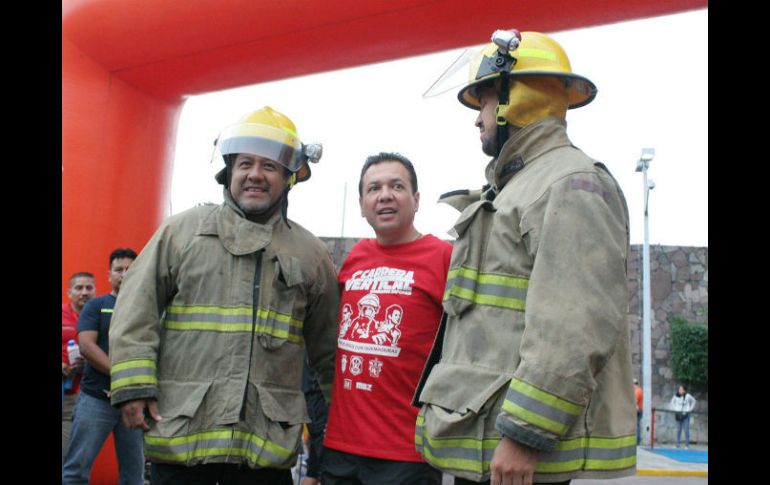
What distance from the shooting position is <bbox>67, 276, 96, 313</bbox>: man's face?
205 inches

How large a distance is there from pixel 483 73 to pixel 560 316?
3.10ft

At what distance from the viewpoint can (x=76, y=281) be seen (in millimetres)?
5207

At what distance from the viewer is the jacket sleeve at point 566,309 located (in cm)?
191

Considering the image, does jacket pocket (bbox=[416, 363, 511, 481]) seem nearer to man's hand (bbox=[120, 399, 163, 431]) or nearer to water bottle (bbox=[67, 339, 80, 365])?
man's hand (bbox=[120, 399, 163, 431])

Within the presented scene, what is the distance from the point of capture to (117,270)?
500cm

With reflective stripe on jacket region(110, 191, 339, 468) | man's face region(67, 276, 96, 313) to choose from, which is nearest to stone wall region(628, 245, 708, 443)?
man's face region(67, 276, 96, 313)

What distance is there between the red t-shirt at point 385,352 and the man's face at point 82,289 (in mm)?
2806

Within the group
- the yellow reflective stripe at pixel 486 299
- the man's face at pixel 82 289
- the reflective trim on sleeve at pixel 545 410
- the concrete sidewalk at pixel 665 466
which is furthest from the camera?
the concrete sidewalk at pixel 665 466

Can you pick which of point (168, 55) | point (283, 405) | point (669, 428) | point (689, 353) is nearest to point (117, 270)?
point (168, 55)

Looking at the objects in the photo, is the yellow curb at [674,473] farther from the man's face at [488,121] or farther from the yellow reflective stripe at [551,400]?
the yellow reflective stripe at [551,400]

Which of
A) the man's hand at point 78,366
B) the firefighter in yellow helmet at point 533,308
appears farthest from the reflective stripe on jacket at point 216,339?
the man's hand at point 78,366

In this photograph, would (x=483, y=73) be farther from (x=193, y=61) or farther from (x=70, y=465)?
(x=70, y=465)

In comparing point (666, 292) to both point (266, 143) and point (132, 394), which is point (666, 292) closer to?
point (266, 143)
